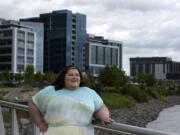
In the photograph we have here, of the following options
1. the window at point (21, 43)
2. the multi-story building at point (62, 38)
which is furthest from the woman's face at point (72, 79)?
the multi-story building at point (62, 38)

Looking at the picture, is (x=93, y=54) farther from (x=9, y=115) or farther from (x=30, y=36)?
(x=9, y=115)

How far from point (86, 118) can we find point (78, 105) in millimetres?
146

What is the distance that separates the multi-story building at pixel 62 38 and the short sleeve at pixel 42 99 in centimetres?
10917

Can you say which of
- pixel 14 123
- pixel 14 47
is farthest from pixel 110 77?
pixel 14 123

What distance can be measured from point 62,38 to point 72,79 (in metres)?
111

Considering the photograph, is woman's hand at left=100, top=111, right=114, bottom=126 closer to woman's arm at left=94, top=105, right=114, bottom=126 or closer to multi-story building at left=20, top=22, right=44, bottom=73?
woman's arm at left=94, top=105, right=114, bottom=126

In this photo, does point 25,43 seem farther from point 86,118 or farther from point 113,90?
point 86,118

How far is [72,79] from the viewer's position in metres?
3.48

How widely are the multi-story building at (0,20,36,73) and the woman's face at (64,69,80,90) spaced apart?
91.2 m

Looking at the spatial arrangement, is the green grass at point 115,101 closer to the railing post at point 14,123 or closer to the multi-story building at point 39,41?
the railing post at point 14,123

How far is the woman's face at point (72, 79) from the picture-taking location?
11.4 ft

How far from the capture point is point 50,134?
3.35m

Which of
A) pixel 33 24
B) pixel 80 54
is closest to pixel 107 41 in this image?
pixel 80 54

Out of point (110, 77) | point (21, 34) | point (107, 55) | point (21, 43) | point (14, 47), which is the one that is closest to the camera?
point (110, 77)
